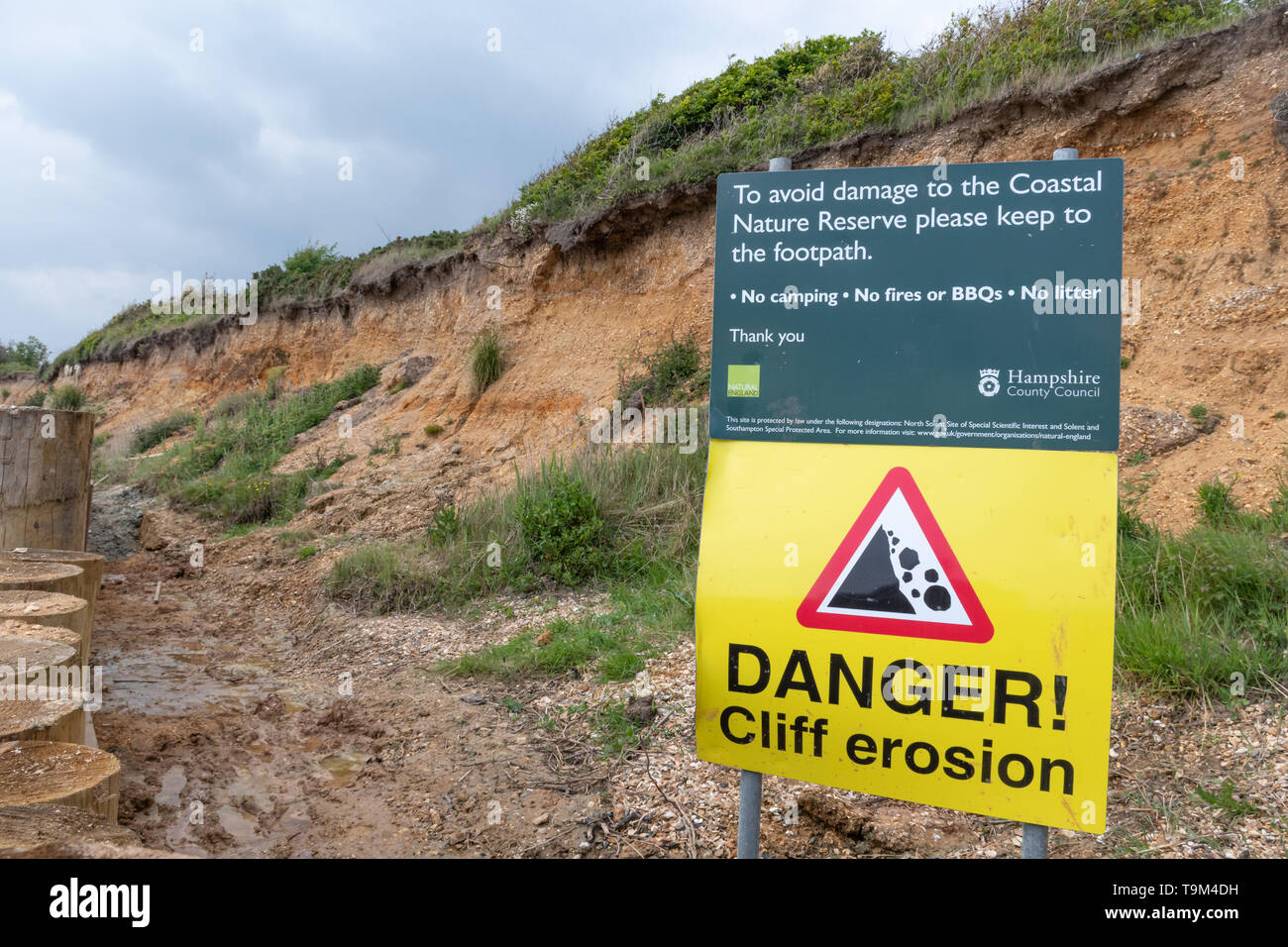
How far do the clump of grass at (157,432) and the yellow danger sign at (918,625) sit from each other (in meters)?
20.0

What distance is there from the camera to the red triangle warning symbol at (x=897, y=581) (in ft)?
7.82

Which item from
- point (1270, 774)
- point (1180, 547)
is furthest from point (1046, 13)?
point (1270, 774)

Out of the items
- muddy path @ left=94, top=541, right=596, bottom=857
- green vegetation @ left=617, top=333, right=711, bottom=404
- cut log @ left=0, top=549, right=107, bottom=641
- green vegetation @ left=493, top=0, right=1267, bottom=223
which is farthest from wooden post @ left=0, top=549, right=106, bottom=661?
green vegetation @ left=493, top=0, right=1267, bottom=223

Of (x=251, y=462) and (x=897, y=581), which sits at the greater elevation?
(x=251, y=462)

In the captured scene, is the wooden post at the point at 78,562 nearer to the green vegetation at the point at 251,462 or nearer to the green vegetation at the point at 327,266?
the green vegetation at the point at 251,462

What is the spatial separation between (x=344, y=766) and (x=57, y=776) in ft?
6.26

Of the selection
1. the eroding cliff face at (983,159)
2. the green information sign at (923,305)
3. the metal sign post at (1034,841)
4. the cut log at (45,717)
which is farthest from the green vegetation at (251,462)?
the metal sign post at (1034,841)

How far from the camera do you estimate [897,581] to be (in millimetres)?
2438

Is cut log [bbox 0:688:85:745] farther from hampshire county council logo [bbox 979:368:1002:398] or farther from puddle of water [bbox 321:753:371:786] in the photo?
hampshire county council logo [bbox 979:368:1002:398]

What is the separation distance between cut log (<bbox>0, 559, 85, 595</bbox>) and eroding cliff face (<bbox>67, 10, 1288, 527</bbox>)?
5.19 m

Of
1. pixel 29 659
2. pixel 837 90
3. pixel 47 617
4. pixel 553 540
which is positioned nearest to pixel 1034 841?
pixel 29 659

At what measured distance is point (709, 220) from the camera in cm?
1106

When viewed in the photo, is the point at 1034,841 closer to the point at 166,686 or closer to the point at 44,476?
the point at 166,686

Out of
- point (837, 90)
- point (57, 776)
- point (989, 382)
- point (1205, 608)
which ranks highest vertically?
point (837, 90)
